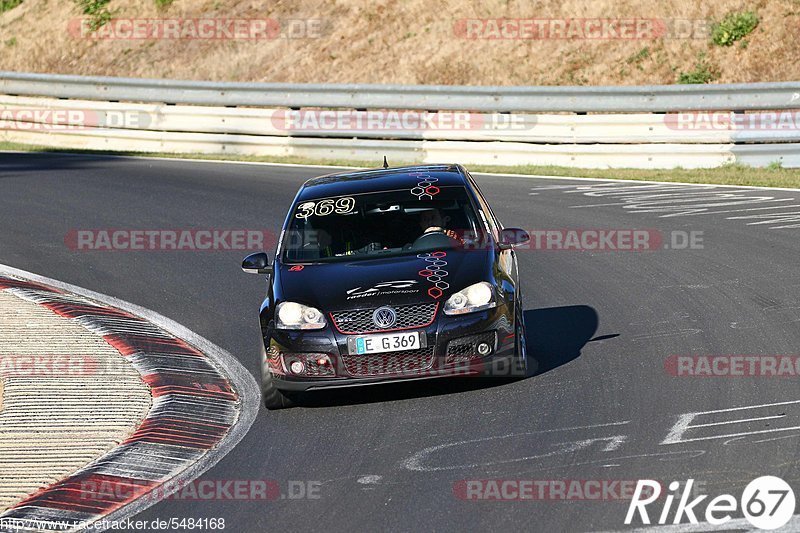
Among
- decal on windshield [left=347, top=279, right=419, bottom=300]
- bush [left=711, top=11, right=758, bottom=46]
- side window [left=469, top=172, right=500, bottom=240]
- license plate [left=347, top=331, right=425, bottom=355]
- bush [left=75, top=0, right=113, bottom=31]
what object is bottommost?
license plate [left=347, top=331, right=425, bottom=355]

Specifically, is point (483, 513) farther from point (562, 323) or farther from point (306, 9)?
point (306, 9)

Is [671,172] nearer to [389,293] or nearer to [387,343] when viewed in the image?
[389,293]

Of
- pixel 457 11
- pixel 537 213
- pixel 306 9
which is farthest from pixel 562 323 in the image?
pixel 306 9

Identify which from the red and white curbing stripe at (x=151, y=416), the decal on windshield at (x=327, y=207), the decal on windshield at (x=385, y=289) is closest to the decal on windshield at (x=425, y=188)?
the decal on windshield at (x=327, y=207)

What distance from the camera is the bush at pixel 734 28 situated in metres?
23.7

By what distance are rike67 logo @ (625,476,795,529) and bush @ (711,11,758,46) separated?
18.3 metres

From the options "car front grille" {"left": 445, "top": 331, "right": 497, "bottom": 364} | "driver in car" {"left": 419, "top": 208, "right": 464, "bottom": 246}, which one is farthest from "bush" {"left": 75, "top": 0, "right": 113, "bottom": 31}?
"car front grille" {"left": 445, "top": 331, "right": 497, "bottom": 364}

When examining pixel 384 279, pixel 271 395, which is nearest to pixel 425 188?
pixel 384 279

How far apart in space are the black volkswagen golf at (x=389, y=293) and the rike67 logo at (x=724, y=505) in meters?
2.41

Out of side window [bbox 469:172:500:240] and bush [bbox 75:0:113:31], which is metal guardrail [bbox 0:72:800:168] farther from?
side window [bbox 469:172:500:240]

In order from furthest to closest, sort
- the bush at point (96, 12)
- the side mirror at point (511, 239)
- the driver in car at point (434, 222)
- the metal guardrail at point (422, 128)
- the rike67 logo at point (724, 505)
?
the bush at point (96, 12) < the metal guardrail at point (422, 128) < the driver in car at point (434, 222) < the side mirror at point (511, 239) < the rike67 logo at point (724, 505)

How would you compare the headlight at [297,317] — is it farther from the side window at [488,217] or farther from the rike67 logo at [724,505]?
the rike67 logo at [724,505]

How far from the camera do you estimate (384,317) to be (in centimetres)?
890

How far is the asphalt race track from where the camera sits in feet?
23.0
